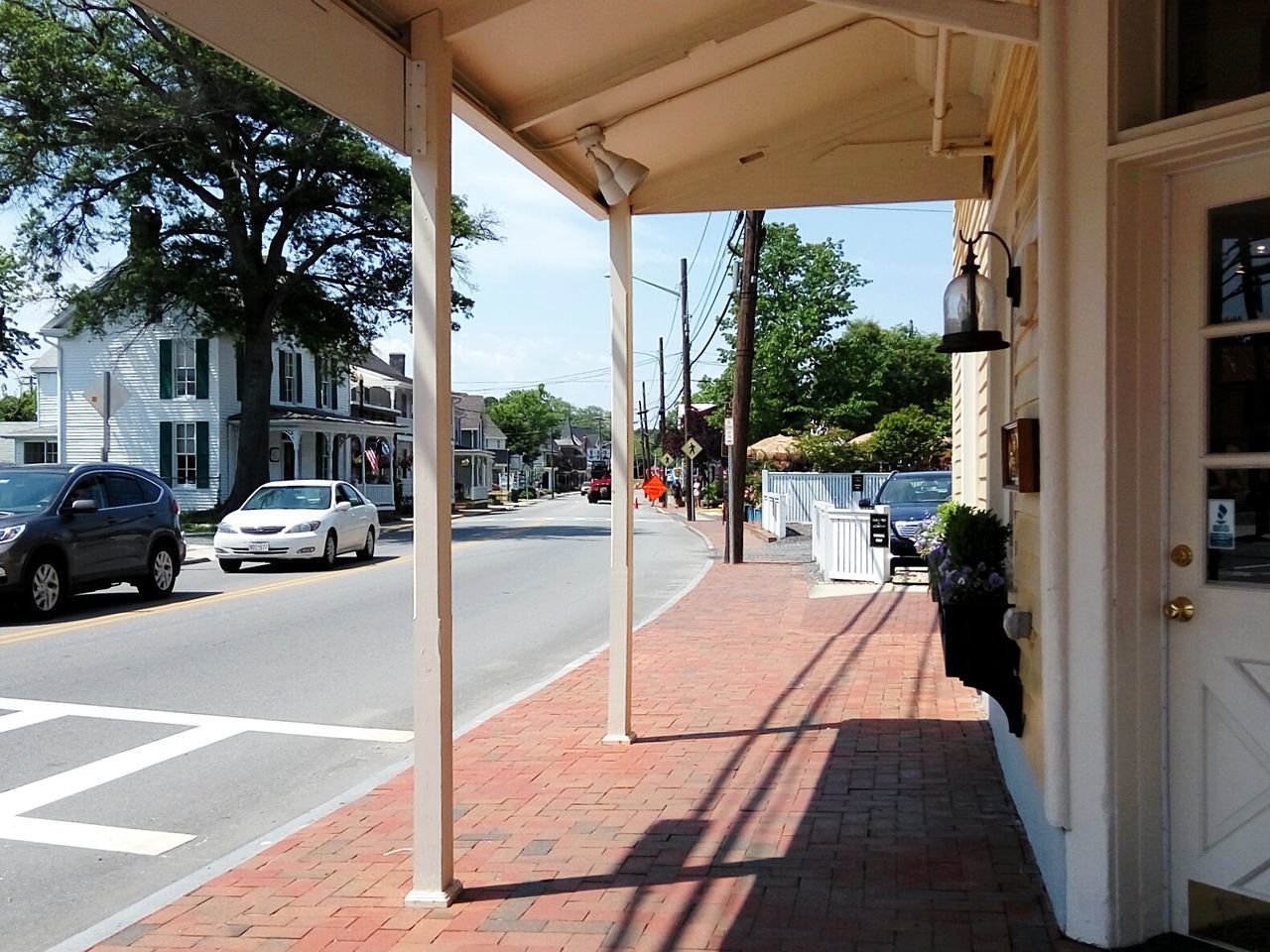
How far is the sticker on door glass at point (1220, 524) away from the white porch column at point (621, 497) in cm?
383

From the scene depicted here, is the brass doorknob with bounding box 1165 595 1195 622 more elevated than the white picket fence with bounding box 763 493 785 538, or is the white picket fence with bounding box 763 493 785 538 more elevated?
the brass doorknob with bounding box 1165 595 1195 622

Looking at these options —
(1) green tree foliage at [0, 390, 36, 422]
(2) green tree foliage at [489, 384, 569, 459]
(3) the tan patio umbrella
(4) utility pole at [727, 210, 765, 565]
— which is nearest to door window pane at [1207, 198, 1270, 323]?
(4) utility pole at [727, 210, 765, 565]

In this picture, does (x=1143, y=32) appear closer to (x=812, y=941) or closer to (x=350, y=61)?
(x=350, y=61)

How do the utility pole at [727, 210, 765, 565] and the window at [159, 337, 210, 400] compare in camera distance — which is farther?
the window at [159, 337, 210, 400]

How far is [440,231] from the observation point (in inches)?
176

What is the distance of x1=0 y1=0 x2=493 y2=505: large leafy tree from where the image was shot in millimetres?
28266

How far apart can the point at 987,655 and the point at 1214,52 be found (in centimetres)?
255

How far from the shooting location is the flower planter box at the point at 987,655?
496 cm

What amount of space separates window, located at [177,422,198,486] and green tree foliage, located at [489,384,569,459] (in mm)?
75696

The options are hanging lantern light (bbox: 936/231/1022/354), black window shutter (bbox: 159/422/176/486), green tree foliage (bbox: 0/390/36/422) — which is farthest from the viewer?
green tree foliage (bbox: 0/390/36/422)

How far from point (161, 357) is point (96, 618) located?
94.4 feet

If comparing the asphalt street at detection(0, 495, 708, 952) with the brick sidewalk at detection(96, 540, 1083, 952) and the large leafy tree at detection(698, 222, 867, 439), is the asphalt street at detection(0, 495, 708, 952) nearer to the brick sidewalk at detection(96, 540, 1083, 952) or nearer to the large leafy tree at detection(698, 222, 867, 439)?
the brick sidewalk at detection(96, 540, 1083, 952)

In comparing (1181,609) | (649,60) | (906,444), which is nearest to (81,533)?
(649,60)

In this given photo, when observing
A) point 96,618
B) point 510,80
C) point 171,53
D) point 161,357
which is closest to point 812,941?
point 510,80
